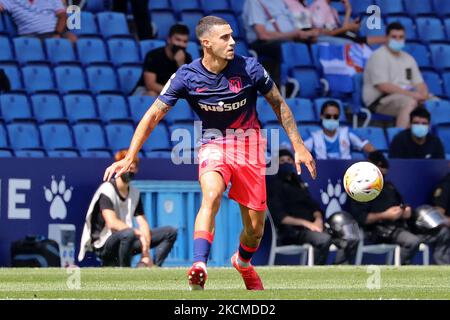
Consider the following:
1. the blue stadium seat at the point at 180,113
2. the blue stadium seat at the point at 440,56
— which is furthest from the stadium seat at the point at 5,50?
the blue stadium seat at the point at 440,56

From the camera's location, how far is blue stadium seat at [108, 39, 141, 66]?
22.2 metres

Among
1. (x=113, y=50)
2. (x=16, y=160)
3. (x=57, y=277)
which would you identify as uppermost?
(x=113, y=50)

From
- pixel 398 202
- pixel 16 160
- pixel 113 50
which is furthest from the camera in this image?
pixel 113 50

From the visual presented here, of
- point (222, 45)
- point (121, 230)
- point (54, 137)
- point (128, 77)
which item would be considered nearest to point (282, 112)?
point (222, 45)

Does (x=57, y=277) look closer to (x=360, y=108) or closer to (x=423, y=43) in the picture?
(x=360, y=108)

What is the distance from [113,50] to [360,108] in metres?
3.98

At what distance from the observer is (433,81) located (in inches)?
967

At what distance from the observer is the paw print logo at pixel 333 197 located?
19953 mm

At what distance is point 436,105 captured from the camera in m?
23.2

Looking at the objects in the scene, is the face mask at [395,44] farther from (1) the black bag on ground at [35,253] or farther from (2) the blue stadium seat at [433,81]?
(1) the black bag on ground at [35,253]

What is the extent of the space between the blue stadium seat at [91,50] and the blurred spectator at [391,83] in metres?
4.17

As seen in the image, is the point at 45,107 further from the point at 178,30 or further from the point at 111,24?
the point at 111,24

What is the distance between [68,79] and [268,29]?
3.54 meters
